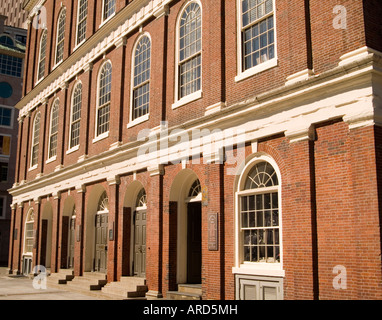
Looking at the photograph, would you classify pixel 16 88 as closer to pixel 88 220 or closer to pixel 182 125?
pixel 88 220

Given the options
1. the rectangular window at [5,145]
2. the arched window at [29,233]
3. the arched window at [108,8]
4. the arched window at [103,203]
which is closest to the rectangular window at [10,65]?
the rectangular window at [5,145]

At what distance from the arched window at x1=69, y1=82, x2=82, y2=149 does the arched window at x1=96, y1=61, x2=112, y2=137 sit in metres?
2.09

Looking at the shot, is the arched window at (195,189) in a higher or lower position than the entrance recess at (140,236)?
higher

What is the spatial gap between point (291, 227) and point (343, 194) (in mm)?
1466

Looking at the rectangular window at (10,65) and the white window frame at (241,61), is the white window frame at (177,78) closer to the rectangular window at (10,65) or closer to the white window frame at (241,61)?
the white window frame at (241,61)

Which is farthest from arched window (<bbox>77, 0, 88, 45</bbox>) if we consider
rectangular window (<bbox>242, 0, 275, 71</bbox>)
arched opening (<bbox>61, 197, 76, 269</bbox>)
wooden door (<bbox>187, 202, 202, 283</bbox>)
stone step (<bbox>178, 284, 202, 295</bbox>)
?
stone step (<bbox>178, 284, 202, 295</bbox>)

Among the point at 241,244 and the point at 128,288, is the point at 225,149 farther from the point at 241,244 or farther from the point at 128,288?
the point at 128,288

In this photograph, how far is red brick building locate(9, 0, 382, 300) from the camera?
32.1 ft

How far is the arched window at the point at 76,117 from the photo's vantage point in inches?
876

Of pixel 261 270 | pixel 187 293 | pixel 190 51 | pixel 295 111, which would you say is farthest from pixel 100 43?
pixel 261 270

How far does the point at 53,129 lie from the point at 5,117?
22.3m

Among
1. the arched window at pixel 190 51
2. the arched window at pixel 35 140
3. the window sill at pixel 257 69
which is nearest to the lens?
the window sill at pixel 257 69

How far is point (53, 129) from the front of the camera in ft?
83.0

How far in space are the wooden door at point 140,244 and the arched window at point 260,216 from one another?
5.42 meters
